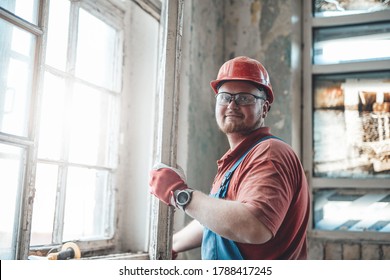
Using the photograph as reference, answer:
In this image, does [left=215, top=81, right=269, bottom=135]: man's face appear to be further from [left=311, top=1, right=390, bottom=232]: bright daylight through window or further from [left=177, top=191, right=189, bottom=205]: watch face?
[left=311, top=1, right=390, bottom=232]: bright daylight through window

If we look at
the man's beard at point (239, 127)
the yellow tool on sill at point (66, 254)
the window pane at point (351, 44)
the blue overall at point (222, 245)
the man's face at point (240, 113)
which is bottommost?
the yellow tool on sill at point (66, 254)

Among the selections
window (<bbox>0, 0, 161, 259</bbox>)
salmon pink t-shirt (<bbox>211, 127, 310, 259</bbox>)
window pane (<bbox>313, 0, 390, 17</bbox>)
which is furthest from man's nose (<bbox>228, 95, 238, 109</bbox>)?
window pane (<bbox>313, 0, 390, 17</bbox>)

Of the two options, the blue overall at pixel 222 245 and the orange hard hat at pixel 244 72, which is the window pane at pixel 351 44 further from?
the blue overall at pixel 222 245

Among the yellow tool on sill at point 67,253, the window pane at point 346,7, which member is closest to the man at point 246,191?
the yellow tool on sill at point 67,253

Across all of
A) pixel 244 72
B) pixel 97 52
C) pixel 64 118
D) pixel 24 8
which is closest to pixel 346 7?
pixel 244 72

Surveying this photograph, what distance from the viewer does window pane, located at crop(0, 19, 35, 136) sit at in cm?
136

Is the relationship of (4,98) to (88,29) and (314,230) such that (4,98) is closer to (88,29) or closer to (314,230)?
(88,29)

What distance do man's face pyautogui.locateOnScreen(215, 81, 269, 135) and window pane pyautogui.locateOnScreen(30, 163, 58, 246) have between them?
0.70m

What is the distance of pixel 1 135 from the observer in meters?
1.30

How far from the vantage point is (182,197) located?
52.6 inches

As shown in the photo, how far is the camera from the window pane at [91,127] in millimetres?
1862

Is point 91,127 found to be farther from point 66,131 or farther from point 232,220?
point 232,220

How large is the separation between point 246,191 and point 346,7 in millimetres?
1765
